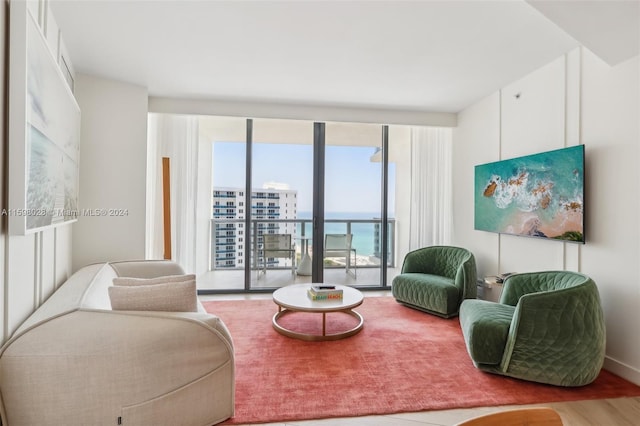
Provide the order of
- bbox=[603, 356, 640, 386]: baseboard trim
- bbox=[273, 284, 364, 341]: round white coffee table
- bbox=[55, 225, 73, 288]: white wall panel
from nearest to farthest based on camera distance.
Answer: bbox=[603, 356, 640, 386]: baseboard trim, bbox=[55, 225, 73, 288]: white wall panel, bbox=[273, 284, 364, 341]: round white coffee table

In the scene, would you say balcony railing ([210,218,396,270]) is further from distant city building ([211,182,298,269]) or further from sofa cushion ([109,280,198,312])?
sofa cushion ([109,280,198,312])

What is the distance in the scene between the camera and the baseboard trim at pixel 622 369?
2.39m

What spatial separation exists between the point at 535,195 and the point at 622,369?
1.53 meters

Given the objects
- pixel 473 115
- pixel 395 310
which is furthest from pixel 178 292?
pixel 473 115

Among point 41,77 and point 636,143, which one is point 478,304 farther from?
point 41,77

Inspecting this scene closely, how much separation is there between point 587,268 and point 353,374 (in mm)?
2118

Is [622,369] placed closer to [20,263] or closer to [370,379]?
[370,379]

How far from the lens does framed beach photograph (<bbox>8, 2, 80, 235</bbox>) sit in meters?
1.64

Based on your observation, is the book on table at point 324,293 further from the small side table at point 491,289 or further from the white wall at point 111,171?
the white wall at point 111,171

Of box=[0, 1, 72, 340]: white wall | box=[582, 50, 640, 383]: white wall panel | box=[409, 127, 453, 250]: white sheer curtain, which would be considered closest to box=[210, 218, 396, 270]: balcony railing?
box=[409, 127, 453, 250]: white sheer curtain

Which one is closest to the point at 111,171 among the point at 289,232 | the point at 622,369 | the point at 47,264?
the point at 47,264

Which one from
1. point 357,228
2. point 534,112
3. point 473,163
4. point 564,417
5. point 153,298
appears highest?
point 534,112

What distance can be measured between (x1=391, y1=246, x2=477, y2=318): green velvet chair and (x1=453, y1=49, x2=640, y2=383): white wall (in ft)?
1.71

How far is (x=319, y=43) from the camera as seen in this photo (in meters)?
2.84
